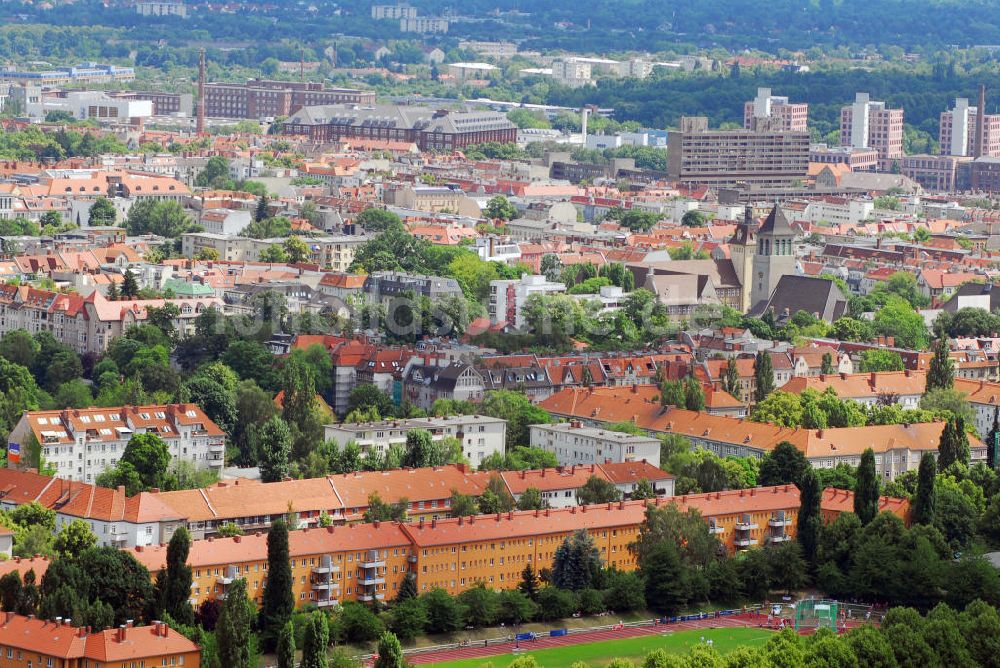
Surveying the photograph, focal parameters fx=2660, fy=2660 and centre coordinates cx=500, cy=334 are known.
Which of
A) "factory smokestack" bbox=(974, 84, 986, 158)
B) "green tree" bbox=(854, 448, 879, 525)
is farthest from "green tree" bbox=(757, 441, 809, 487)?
"factory smokestack" bbox=(974, 84, 986, 158)

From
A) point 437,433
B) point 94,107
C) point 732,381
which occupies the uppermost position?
point 94,107

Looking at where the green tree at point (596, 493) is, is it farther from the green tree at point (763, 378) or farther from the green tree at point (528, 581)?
the green tree at point (763, 378)

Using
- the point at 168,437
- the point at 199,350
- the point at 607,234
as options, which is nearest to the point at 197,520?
the point at 168,437

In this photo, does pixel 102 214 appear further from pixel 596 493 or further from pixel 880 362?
pixel 596 493

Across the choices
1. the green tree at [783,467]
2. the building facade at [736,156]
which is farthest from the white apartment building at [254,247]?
the building facade at [736,156]

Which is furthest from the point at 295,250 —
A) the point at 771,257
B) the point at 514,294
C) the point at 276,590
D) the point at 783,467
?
the point at 276,590

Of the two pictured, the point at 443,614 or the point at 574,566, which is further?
the point at 574,566
